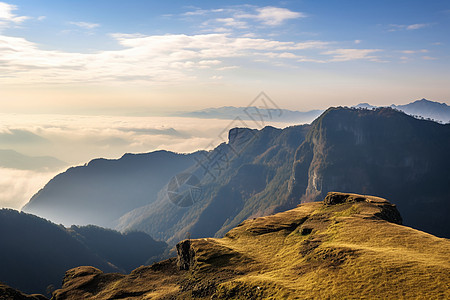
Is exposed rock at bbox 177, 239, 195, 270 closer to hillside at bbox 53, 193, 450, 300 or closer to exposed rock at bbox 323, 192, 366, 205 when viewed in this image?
hillside at bbox 53, 193, 450, 300

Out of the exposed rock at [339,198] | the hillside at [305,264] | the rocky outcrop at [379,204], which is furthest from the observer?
the exposed rock at [339,198]

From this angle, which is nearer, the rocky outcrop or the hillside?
the hillside

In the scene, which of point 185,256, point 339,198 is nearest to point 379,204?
point 339,198

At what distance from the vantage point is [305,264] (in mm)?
45281

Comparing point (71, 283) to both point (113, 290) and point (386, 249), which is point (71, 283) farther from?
point (386, 249)

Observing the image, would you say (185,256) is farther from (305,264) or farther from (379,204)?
(379,204)

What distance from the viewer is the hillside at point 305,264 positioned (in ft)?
114

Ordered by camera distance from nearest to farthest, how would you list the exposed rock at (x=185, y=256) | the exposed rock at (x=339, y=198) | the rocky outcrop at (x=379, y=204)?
the exposed rock at (x=185, y=256) → the rocky outcrop at (x=379, y=204) → the exposed rock at (x=339, y=198)

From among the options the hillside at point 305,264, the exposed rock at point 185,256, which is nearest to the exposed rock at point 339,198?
the hillside at point 305,264

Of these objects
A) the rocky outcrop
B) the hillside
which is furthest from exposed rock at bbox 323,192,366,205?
the hillside

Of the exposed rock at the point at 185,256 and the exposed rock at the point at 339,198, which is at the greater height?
the exposed rock at the point at 339,198

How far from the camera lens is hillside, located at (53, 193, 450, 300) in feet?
114

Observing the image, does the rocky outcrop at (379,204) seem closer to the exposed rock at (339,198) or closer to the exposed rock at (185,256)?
the exposed rock at (339,198)

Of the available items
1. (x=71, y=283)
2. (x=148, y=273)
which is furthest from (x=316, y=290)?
(x=71, y=283)
